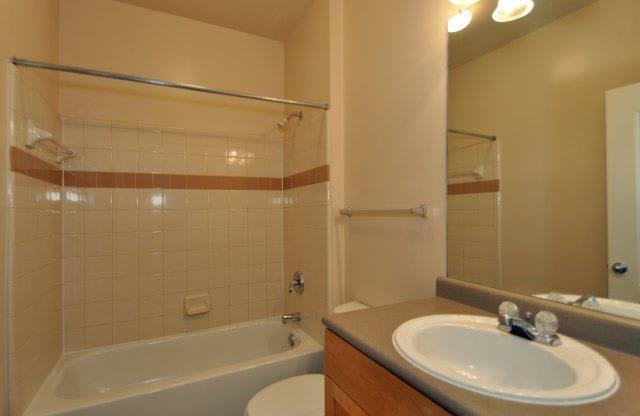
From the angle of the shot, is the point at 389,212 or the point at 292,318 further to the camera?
the point at 292,318

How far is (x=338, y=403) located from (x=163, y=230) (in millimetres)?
1686

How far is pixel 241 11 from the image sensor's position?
2084 mm

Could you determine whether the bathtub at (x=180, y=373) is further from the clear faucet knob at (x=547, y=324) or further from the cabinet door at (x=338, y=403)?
the clear faucet knob at (x=547, y=324)

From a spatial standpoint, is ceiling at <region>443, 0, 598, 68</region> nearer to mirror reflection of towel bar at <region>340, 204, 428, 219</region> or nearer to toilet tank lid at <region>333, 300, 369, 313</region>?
mirror reflection of towel bar at <region>340, 204, 428, 219</region>

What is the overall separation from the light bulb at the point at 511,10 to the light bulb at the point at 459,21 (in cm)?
9

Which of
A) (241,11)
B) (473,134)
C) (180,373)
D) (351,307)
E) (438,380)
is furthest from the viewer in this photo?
(241,11)

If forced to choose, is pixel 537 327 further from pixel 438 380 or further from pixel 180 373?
pixel 180 373

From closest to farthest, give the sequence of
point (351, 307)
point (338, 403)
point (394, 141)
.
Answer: point (338, 403)
point (394, 141)
point (351, 307)

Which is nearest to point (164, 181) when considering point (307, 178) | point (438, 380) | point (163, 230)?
point (163, 230)

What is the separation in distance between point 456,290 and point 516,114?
2.05 feet

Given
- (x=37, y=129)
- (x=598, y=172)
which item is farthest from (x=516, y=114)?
(x=37, y=129)

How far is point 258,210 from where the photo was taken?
235 centimetres

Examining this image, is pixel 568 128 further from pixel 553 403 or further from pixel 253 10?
pixel 253 10

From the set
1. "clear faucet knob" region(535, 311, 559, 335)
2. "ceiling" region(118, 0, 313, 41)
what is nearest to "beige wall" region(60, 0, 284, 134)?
"ceiling" region(118, 0, 313, 41)
